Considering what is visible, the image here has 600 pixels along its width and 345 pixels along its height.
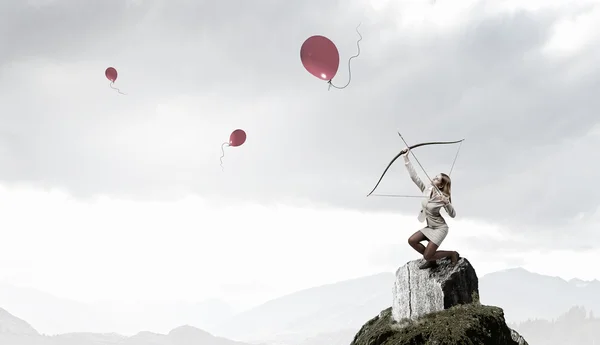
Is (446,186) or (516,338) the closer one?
(446,186)

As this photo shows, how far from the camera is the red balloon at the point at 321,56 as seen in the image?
17.5 metres

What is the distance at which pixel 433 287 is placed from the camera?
16.1 m

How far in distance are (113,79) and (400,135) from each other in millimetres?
20482

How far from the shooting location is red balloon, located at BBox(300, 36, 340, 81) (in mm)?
17531

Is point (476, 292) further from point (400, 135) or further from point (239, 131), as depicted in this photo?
point (239, 131)

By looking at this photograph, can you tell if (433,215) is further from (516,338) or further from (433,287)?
(516,338)

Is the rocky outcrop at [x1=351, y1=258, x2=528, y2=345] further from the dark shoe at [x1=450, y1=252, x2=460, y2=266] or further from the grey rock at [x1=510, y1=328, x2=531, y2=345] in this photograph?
the dark shoe at [x1=450, y1=252, x2=460, y2=266]

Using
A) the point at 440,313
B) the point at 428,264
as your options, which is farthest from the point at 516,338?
the point at 428,264

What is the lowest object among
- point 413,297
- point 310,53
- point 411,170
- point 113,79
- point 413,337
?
point 413,337

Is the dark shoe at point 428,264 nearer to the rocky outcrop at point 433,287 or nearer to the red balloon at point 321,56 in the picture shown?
the rocky outcrop at point 433,287

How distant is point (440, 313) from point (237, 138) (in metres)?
13.6

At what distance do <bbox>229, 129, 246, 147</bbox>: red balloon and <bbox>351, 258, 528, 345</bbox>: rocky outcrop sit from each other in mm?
11604

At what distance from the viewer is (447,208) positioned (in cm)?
1573

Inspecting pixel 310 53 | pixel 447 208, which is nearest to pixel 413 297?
pixel 447 208
